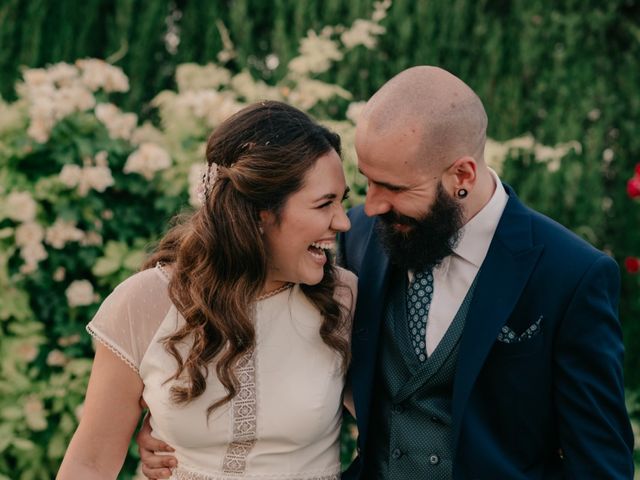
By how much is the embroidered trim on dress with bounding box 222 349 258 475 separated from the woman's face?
292mm

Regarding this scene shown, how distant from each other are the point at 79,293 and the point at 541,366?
2.15 m

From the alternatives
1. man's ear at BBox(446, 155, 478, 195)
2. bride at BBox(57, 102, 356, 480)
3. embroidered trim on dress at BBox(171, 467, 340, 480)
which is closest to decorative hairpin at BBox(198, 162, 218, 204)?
bride at BBox(57, 102, 356, 480)

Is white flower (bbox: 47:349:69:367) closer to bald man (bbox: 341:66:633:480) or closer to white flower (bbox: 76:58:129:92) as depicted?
white flower (bbox: 76:58:129:92)

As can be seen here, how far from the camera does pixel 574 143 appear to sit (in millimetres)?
4773

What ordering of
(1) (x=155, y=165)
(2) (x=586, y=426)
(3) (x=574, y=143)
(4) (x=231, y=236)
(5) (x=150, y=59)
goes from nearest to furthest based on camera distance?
1. (2) (x=586, y=426)
2. (4) (x=231, y=236)
3. (1) (x=155, y=165)
4. (3) (x=574, y=143)
5. (5) (x=150, y=59)

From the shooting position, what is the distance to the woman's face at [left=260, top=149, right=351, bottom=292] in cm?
252

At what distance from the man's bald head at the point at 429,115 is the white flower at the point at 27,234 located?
1.81 metres

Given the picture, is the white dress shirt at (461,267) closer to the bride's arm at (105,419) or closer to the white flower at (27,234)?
the bride's arm at (105,419)

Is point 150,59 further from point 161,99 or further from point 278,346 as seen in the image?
point 278,346

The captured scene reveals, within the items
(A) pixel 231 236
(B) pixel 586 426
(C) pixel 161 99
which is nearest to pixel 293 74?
(C) pixel 161 99

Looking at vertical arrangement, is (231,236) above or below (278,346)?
above

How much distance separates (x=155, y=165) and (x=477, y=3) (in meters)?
2.15

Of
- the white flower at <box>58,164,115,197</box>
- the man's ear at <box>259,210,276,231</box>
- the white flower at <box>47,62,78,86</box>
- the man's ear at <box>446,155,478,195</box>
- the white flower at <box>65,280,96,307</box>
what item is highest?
the man's ear at <box>446,155,478,195</box>

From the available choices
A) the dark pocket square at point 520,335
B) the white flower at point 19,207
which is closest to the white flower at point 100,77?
the white flower at point 19,207
